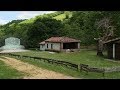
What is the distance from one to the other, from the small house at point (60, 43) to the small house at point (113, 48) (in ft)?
14.0

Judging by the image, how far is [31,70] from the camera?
11.4 metres

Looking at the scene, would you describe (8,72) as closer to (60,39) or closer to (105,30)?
(60,39)

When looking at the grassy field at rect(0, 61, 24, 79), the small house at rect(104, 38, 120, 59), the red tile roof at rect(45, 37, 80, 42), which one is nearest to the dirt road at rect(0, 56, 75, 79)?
the grassy field at rect(0, 61, 24, 79)

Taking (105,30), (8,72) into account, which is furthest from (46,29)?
(105,30)

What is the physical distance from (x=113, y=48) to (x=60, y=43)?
590 centimetres

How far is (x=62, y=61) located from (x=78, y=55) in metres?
1.50

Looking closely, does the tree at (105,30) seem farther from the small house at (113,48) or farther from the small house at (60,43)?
the small house at (60,43)

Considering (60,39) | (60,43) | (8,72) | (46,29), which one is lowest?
(8,72)
